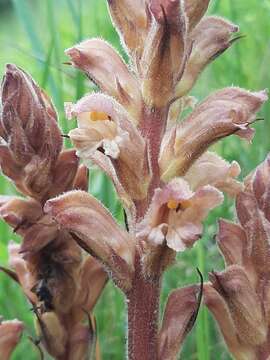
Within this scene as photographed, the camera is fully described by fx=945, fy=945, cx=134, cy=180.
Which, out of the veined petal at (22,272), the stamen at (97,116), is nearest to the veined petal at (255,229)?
the stamen at (97,116)

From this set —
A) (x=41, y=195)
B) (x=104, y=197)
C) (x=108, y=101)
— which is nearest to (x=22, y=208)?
(x=41, y=195)

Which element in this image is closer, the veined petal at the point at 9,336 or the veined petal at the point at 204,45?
the veined petal at the point at 204,45

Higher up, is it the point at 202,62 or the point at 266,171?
the point at 202,62

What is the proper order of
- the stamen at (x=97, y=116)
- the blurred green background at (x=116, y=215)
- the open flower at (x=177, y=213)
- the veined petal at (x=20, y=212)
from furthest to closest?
the blurred green background at (x=116, y=215) < the veined petal at (x=20, y=212) < the stamen at (x=97, y=116) < the open flower at (x=177, y=213)

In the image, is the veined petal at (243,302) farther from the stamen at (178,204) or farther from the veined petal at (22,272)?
the veined petal at (22,272)

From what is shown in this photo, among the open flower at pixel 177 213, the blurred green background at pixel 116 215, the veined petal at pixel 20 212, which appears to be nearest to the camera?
the open flower at pixel 177 213

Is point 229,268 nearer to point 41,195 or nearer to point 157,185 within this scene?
point 157,185

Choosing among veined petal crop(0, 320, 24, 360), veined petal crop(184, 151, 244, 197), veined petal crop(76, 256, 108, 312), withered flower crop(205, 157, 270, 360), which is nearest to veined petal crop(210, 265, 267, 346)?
withered flower crop(205, 157, 270, 360)
